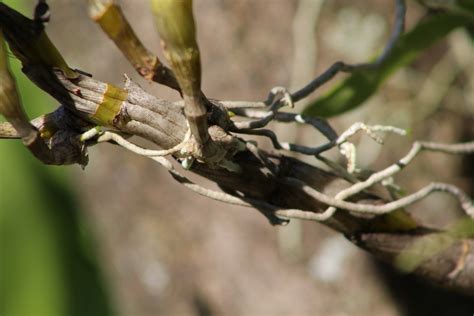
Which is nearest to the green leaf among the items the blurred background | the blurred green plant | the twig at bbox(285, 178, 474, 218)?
the twig at bbox(285, 178, 474, 218)

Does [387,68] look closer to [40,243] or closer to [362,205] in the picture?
[362,205]

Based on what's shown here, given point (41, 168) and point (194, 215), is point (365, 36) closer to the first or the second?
point (194, 215)

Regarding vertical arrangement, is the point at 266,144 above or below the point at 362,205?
above

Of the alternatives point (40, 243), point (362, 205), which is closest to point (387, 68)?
point (362, 205)

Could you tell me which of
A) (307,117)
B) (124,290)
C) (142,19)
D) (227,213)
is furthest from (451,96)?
(124,290)

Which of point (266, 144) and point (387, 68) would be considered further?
point (266, 144)

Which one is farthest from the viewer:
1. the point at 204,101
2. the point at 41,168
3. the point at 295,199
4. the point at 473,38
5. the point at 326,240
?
the point at 41,168

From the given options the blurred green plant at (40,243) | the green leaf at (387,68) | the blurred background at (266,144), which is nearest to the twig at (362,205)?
the green leaf at (387,68)
